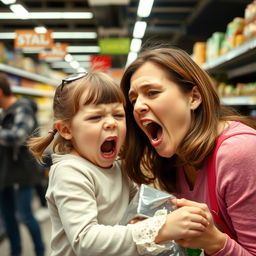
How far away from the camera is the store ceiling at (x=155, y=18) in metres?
5.18

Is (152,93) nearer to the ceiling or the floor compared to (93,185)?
nearer to the ceiling

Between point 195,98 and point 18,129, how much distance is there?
228 centimetres

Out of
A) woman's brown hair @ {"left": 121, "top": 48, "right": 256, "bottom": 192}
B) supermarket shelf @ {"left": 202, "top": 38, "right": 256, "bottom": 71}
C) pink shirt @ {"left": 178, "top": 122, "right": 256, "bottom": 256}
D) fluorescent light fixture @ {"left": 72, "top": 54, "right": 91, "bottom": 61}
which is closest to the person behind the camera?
pink shirt @ {"left": 178, "top": 122, "right": 256, "bottom": 256}

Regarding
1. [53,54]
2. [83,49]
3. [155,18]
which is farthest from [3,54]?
[83,49]

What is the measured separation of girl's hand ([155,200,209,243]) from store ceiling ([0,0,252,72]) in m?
4.20

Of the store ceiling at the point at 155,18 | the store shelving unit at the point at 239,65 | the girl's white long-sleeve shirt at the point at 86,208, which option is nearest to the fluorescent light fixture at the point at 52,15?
the store ceiling at the point at 155,18

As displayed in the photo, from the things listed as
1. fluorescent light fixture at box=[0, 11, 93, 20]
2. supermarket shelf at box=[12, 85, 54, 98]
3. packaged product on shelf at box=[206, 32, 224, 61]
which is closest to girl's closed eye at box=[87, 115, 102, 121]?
packaged product on shelf at box=[206, 32, 224, 61]

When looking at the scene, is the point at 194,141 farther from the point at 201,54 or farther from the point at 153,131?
the point at 201,54

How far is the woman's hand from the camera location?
103 cm

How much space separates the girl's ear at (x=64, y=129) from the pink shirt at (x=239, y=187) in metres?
0.57

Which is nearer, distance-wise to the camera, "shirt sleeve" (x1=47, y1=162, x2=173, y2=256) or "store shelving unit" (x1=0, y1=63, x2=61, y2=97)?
"shirt sleeve" (x1=47, y1=162, x2=173, y2=256)

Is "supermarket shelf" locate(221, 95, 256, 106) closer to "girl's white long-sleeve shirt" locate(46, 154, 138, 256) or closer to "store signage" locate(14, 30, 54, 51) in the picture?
"girl's white long-sleeve shirt" locate(46, 154, 138, 256)

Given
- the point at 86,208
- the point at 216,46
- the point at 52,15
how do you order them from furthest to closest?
the point at 52,15
the point at 216,46
the point at 86,208

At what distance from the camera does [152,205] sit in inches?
41.8
